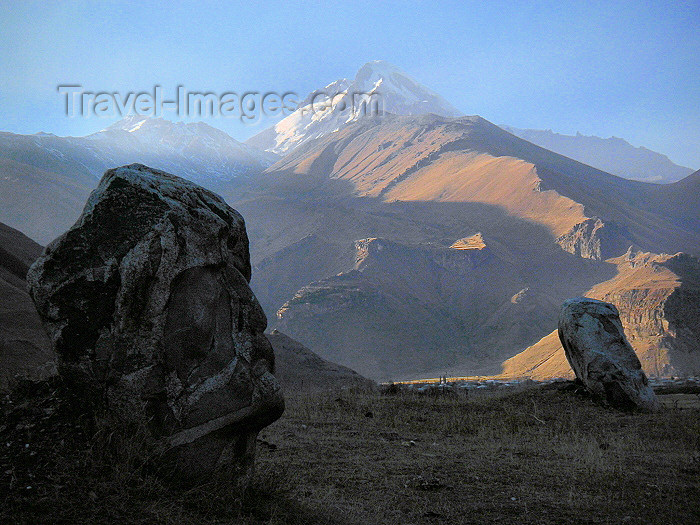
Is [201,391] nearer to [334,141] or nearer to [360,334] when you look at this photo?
[360,334]

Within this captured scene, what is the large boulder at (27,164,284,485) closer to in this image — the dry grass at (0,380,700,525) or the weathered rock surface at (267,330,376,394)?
the dry grass at (0,380,700,525)

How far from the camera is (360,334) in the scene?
67688mm

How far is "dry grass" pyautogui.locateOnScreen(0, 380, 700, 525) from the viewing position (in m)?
5.13

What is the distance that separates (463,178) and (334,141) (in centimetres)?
5711

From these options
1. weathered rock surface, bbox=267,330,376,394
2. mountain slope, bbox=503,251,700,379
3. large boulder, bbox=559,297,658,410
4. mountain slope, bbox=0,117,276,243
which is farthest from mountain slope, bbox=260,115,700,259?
large boulder, bbox=559,297,658,410

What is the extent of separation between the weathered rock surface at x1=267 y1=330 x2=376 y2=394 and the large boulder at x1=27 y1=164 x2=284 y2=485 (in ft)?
68.9

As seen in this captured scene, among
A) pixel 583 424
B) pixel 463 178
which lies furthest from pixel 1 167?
pixel 583 424

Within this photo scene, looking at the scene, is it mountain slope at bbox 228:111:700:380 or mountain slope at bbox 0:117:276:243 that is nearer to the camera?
mountain slope at bbox 228:111:700:380

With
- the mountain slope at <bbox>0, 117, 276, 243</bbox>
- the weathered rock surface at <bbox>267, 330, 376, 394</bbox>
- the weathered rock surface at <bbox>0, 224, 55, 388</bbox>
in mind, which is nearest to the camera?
the weathered rock surface at <bbox>0, 224, 55, 388</bbox>

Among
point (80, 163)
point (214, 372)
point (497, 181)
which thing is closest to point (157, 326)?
point (214, 372)

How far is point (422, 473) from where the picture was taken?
8.49 meters

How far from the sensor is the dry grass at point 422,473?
16.8 feet

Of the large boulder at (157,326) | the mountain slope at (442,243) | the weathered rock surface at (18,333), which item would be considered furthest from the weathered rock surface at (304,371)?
the mountain slope at (442,243)

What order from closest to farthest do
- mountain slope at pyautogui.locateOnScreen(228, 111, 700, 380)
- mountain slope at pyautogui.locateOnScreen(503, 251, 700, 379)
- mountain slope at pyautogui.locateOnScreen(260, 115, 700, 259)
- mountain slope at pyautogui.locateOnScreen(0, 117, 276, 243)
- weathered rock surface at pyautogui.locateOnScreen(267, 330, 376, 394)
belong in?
weathered rock surface at pyautogui.locateOnScreen(267, 330, 376, 394), mountain slope at pyautogui.locateOnScreen(503, 251, 700, 379), mountain slope at pyautogui.locateOnScreen(228, 111, 700, 380), mountain slope at pyautogui.locateOnScreen(260, 115, 700, 259), mountain slope at pyautogui.locateOnScreen(0, 117, 276, 243)
